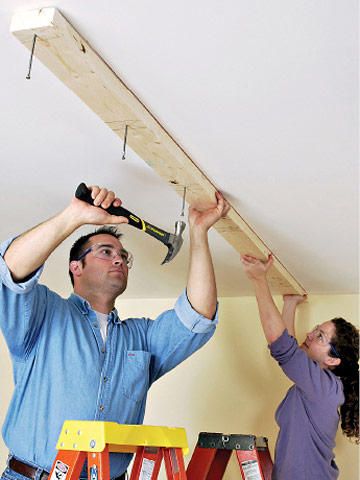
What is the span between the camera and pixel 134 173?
2512 millimetres

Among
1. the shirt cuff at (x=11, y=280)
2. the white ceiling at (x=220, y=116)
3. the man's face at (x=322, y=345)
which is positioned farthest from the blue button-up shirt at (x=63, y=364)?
the man's face at (x=322, y=345)

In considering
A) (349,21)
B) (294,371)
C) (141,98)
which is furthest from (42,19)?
(294,371)

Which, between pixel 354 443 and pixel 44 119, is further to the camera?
pixel 354 443

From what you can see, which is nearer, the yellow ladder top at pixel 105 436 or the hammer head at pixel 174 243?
the yellow ladder top at pixel 105 436

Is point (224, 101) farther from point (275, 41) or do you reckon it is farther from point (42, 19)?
point (42, 19)

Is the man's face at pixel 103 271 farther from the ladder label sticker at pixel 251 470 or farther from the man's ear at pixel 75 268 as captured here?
the ladder label sticker at pixel 251 470

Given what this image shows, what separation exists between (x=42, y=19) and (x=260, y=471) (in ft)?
6.44

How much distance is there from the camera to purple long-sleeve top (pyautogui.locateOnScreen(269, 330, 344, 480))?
282 cm

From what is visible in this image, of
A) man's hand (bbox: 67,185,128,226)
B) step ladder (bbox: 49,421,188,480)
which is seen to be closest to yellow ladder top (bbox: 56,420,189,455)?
step ladder (bbox: 49,421,188,480)

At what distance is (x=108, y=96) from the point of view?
6.08ft

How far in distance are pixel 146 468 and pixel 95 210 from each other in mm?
863

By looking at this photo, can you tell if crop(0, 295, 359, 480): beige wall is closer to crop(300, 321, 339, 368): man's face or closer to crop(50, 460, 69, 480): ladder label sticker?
crop(300, 321, 339, 368): man's face

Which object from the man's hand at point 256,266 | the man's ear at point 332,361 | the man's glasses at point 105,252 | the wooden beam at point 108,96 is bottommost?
the man's ear at point 332,361

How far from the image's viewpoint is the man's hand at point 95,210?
2.02 meters
